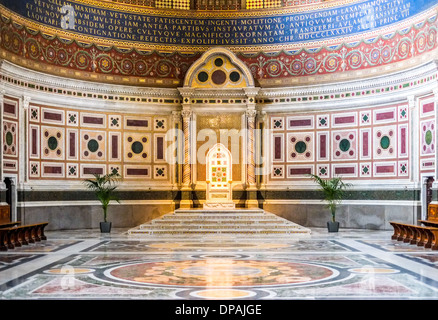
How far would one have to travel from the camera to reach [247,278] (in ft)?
37.9

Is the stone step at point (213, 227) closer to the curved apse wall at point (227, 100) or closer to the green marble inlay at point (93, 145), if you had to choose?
the curved apse wall at point (227, 100)

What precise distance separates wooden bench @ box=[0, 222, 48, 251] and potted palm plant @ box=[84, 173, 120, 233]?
341 centimetres

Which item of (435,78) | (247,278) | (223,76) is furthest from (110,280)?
(223,76)

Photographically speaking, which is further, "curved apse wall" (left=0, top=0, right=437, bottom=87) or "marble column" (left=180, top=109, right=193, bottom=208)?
"marble column" (left=180, top=109, right=193, bottom=208)

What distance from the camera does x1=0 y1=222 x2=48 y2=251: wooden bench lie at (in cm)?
1692

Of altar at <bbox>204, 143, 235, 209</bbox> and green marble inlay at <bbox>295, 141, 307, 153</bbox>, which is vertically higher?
green marble inlay at <bbox>295, 141, 307, 153</bbox>

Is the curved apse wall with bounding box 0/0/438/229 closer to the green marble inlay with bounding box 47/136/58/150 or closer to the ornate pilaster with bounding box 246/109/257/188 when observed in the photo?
the green marble inlay with bounding box 47/136/58/150

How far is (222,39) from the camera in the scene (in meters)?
27.2

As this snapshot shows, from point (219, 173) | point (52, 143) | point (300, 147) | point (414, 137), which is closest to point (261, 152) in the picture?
point (300, 147)

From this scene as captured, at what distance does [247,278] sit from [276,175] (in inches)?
603

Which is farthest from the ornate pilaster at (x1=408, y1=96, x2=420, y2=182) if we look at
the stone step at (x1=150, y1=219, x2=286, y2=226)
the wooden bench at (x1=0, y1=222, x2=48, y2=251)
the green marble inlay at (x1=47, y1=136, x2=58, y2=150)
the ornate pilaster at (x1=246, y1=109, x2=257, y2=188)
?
the green marble inlay at (x1=47, y1=136, x2=58, y2=150)

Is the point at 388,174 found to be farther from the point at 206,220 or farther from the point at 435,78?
the point at 206,220

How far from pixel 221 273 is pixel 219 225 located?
10204mm

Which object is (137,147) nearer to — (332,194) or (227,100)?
(227,100)
